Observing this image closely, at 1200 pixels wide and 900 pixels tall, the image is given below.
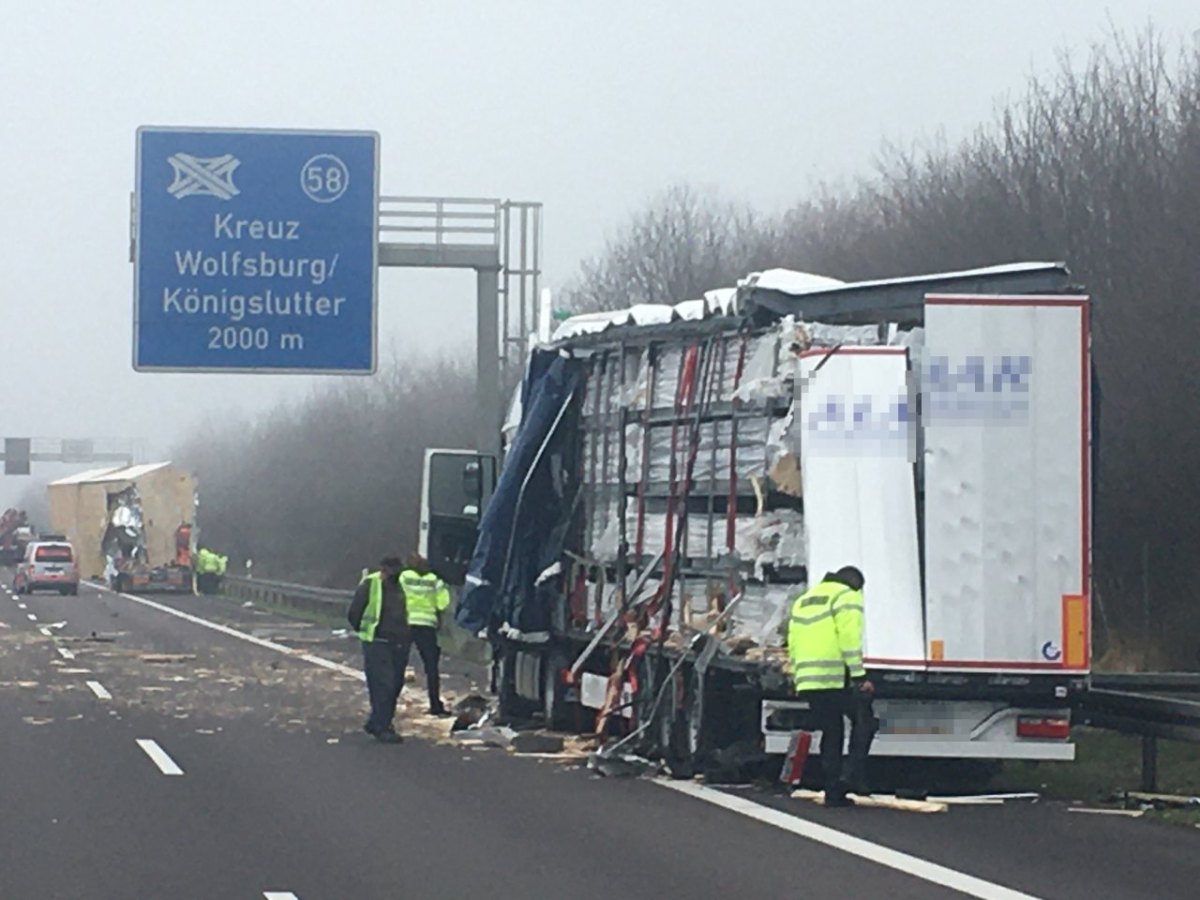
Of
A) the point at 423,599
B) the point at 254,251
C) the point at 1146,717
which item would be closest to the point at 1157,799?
the point at 1146,717

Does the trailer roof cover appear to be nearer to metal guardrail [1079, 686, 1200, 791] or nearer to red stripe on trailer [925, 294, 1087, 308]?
red stripe on trailer [925, 294, 1087, 308]

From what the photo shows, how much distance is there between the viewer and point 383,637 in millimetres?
19406

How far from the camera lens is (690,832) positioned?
12.6 meters

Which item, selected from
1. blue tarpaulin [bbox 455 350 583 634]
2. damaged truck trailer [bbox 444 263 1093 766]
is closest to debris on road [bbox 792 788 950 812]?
damaged truck trailer [bbox 444 263 1093 766]

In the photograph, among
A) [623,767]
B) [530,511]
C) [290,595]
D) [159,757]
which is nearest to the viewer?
[623,767]

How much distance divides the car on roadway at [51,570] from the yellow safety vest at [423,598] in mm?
44217

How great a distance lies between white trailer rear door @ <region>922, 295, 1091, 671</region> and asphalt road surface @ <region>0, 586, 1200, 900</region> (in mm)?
1175

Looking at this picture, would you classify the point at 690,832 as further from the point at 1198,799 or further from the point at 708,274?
the point at 708,274

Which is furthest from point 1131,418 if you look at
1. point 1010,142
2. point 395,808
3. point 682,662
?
point 395,808

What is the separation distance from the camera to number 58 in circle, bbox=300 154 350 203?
26734 millimetres

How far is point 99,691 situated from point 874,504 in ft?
41.4

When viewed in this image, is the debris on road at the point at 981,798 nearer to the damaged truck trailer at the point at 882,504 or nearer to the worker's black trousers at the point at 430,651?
the damaged truck trailer at the point at 882,504

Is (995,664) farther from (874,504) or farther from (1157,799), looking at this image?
(1157,799)

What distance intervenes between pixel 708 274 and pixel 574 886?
40460 millimetres
